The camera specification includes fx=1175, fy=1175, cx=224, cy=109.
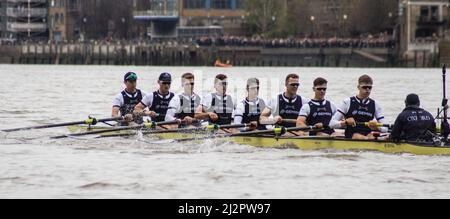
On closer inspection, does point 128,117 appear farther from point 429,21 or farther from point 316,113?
point 429,21

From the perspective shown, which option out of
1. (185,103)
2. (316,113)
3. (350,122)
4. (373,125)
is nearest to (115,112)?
(185,103)

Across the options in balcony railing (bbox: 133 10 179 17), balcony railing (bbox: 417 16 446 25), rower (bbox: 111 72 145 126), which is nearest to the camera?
rower (bbox: 111 72 145 126)

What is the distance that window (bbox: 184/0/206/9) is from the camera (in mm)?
128962

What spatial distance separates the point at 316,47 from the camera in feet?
341

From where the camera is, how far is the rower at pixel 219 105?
26.7 metres

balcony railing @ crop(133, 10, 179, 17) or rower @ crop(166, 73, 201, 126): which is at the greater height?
balcony railing @ crop(133, 10, 179, 17)

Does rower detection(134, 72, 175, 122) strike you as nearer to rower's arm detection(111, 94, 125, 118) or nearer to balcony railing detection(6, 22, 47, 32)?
rower's arm detection(111, 94, 125, 118)

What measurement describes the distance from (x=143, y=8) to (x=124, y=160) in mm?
124080

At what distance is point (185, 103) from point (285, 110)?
2.79m

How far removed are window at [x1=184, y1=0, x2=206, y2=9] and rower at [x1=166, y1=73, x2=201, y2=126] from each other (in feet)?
334

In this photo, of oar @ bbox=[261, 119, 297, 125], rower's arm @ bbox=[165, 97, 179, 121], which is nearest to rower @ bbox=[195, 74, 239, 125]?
rower's arm @ bbox=[165, 97, 179, 121]

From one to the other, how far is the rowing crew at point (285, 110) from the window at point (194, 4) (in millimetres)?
101486

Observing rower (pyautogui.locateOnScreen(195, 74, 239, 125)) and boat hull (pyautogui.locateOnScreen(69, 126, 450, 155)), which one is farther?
rower (pyautogui.locateOnScreen(195, 74, 239, 125))
